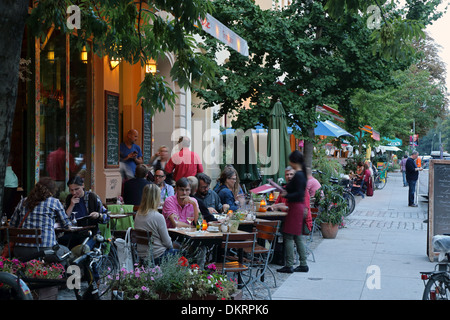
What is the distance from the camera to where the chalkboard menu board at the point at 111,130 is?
15.2 metres

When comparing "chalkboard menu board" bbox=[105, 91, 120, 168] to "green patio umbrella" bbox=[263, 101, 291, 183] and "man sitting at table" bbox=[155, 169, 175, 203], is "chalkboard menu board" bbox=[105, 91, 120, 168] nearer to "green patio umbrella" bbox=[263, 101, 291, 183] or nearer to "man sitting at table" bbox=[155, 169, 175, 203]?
"man sitting at table" bbox=[155, 169, 175, 203]

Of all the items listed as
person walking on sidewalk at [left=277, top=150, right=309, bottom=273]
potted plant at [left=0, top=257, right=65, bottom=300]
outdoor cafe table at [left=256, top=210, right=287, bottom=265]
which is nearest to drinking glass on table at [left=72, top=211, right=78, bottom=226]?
potted plant at [left=0, top=257, right=65, bottom=300]

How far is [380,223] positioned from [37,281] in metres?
13.2

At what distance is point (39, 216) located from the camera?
774 centimetres

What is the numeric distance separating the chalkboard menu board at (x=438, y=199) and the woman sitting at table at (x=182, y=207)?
4710 millimetres

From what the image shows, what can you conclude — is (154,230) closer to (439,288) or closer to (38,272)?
(38,272)

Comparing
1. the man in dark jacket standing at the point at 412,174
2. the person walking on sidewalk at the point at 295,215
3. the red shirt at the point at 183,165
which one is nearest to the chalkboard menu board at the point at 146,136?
the red shirt at the point at 183,165

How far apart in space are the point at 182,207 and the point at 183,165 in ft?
12.1

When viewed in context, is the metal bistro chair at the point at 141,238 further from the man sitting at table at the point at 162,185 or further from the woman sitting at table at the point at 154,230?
the man sitting at table at the point at 162,185

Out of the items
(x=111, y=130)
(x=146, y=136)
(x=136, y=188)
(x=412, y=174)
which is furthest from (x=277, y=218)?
(x=412, y=174)

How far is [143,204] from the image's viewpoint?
25.8 feet

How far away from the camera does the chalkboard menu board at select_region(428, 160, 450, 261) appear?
11.4m

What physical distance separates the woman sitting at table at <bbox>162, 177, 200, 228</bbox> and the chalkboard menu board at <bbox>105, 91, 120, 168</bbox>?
624cm

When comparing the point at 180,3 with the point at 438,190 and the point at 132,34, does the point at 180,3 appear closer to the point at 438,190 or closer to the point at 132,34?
the point at 132,34
